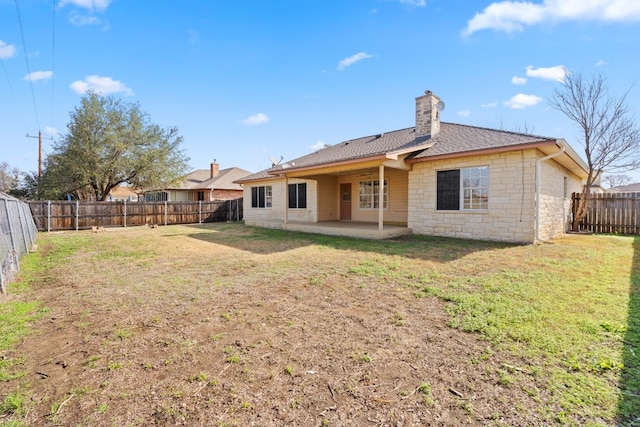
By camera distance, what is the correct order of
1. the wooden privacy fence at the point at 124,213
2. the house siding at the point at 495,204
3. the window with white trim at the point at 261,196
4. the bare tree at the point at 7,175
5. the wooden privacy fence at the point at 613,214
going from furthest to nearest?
the bare tree at the point at 7,175 < the window with white trim at the point at 261,196 < the wooden privacy fence at the point at 124,213 < the wooden privacy fence at the point at 613,214 < the house siding at the point at 495,204

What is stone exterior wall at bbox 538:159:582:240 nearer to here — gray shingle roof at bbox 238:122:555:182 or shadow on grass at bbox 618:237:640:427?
gray shingle roof at bbox 238:122:555:182

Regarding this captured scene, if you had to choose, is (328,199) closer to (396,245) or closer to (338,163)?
(338,163)

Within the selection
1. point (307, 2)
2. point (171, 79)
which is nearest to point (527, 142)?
point (307, 2)

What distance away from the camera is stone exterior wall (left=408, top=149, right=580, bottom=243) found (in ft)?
27.4

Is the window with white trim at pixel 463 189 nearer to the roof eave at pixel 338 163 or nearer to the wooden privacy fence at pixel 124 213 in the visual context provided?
the roof eave at pixel 338 163

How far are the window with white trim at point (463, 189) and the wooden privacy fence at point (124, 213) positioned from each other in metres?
15.3

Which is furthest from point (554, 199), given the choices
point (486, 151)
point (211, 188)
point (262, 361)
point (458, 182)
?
point (211, 188)

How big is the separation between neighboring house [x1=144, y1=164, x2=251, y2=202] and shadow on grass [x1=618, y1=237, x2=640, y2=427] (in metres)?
25.9

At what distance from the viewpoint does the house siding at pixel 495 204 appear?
834 centimetres

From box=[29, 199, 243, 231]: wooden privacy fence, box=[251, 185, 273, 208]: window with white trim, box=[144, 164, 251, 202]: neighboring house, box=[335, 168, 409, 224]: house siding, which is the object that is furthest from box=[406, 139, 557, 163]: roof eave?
box=[144, 164, 251, 202]: neighboring house

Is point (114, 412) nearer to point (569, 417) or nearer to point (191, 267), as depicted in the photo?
point (569, 417)

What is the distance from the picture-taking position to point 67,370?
265 centimetres

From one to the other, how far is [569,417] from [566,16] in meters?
13.2

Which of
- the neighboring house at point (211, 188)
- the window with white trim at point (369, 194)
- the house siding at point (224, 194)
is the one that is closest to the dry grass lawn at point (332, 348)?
the window with white trim at point (369, 194)
